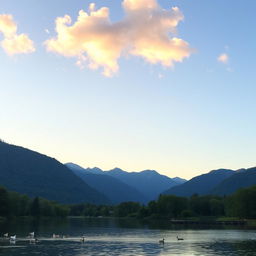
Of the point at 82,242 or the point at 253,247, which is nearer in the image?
the point at 253,247

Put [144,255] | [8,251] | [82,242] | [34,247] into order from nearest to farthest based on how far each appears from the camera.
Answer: [144,255] < [8,251] < [34,247] < [82,242]

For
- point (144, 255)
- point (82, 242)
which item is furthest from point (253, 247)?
point (82, 242)

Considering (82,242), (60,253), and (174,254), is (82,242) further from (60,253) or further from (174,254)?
(174,254)

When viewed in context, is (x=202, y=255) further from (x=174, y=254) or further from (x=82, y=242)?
(x=82, y=242)

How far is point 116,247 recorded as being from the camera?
326 ft

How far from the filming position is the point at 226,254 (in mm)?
86375

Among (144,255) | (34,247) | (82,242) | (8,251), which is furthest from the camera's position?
(82,242)

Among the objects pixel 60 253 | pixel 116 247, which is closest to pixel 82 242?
pixel 116 247

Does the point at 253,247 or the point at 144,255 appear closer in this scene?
the point at 144,255

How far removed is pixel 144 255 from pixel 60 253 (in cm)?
1679

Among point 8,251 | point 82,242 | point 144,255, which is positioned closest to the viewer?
point 144,255

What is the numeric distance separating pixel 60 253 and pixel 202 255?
2755cm

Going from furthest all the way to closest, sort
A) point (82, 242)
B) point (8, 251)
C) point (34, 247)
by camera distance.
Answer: point (82, 242), point (34, 247), point (8, 251)

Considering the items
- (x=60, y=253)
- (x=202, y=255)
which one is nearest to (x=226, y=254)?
(x=202, y=255)
